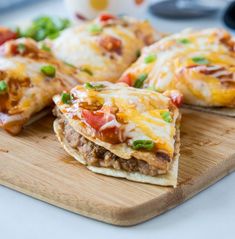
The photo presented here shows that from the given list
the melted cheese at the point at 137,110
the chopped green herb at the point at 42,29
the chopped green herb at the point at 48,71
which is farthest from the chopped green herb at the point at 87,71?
the chopped green herb at the point at 42,29

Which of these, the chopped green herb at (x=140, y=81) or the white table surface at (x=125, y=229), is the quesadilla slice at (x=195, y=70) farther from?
the white table surface at (x=125, y=229)

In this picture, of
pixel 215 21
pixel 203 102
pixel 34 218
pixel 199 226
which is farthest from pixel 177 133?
pixel 215 21

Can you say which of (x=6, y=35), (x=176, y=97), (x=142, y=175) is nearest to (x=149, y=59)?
(x=176, y=97)

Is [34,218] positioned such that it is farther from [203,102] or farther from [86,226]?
[203,102]

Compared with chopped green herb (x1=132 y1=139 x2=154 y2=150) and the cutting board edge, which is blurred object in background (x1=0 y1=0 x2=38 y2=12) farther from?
chopped green herb (x1=132 y1=139 x2=154 y2=150)

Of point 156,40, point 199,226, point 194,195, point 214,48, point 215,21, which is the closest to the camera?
point 199,226

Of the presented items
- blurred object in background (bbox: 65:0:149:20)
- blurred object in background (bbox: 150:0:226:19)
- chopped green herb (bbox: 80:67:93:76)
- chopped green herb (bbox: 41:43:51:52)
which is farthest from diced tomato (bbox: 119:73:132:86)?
blurred object in background (bbox: 150:0:226:19)
